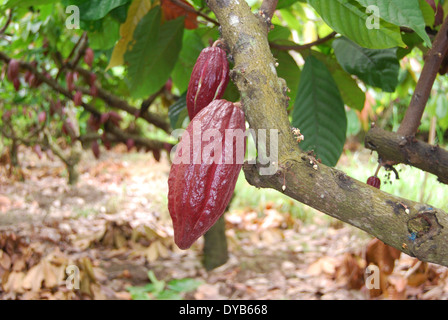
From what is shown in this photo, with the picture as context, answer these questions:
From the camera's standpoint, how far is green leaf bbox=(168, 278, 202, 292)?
2.31 meters

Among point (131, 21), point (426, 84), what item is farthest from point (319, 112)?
point (131, 21)

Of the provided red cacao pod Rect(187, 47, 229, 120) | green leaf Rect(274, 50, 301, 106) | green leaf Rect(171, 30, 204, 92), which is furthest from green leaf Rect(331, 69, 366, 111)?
red cacao pod Rect(187, 47, 229, 120)

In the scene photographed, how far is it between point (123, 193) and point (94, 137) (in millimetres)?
2080

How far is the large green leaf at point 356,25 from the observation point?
71cm

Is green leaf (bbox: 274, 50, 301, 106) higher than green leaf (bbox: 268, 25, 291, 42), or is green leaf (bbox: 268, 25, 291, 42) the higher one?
green leaf (bbox: 268, 25, 291, 42)

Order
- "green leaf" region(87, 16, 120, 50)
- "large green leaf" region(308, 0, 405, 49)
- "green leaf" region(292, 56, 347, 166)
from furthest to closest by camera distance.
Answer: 1. "green leaf" region(87, 16, 120, 50)
2. "green leaf" region(292, 56, 347, 166)
3. "large green leaf" region(308, 0, 405, 49)

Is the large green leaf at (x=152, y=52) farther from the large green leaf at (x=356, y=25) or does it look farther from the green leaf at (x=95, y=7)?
the large green leaf at (x=356, y=25)

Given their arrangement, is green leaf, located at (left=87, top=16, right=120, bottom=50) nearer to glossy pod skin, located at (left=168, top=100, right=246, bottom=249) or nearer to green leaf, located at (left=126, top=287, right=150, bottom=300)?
glossy pod skin, located at (left=168, top=100, right=246, bottom=249)

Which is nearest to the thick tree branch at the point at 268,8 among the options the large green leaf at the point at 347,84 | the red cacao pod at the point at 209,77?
the red cacao pod at the point at 209,77

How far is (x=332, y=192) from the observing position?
446 mm

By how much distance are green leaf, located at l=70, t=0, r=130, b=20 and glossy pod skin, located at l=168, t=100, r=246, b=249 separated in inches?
21.1

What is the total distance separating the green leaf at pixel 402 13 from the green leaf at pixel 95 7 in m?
0.55
